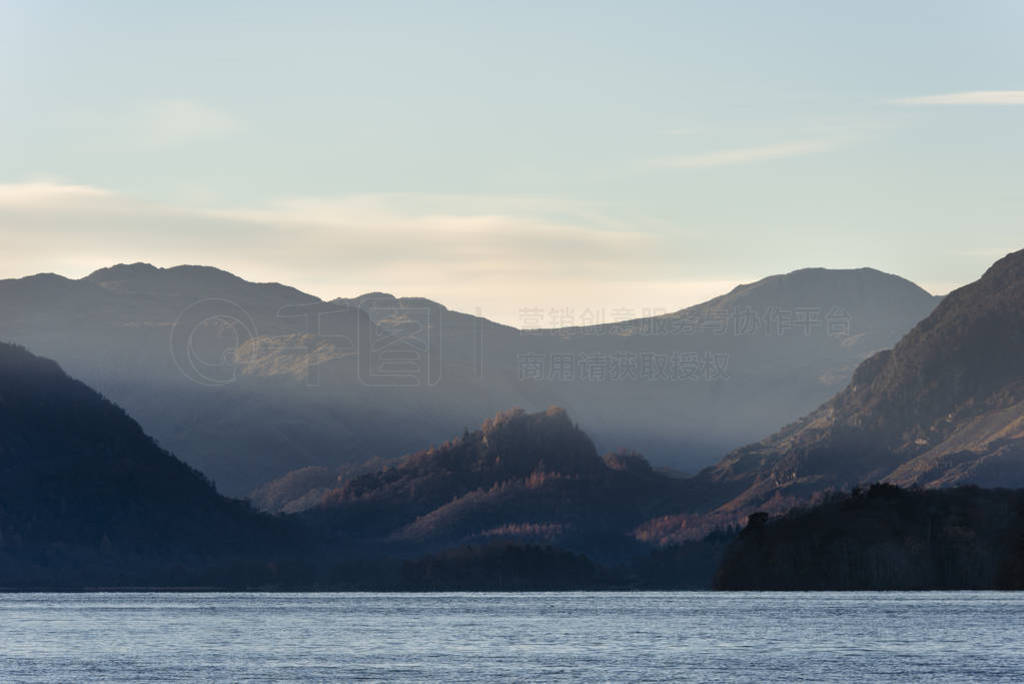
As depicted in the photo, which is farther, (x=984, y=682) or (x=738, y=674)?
(x=738, y=674)

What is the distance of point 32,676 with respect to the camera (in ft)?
648

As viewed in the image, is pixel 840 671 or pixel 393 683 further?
pixel 840 671

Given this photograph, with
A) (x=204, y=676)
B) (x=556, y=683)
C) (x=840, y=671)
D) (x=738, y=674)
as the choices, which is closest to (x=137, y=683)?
(x=204, y=676)

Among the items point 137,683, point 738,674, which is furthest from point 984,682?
point 137,683

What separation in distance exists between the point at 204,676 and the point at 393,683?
2580 centimetres

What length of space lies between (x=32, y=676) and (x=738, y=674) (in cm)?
8044

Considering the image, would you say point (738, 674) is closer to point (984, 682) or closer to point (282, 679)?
point (984, 682)

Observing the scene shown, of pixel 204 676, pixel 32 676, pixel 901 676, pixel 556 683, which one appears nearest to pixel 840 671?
pixel 901 676

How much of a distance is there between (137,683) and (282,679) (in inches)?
626

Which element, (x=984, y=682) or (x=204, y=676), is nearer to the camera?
(x=984, y=682)

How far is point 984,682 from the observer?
179500 millimetres

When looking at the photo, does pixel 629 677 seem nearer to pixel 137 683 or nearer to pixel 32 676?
pixel 137 683

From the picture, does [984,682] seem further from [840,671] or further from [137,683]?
[137,683]

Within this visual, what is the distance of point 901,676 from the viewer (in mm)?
190000
